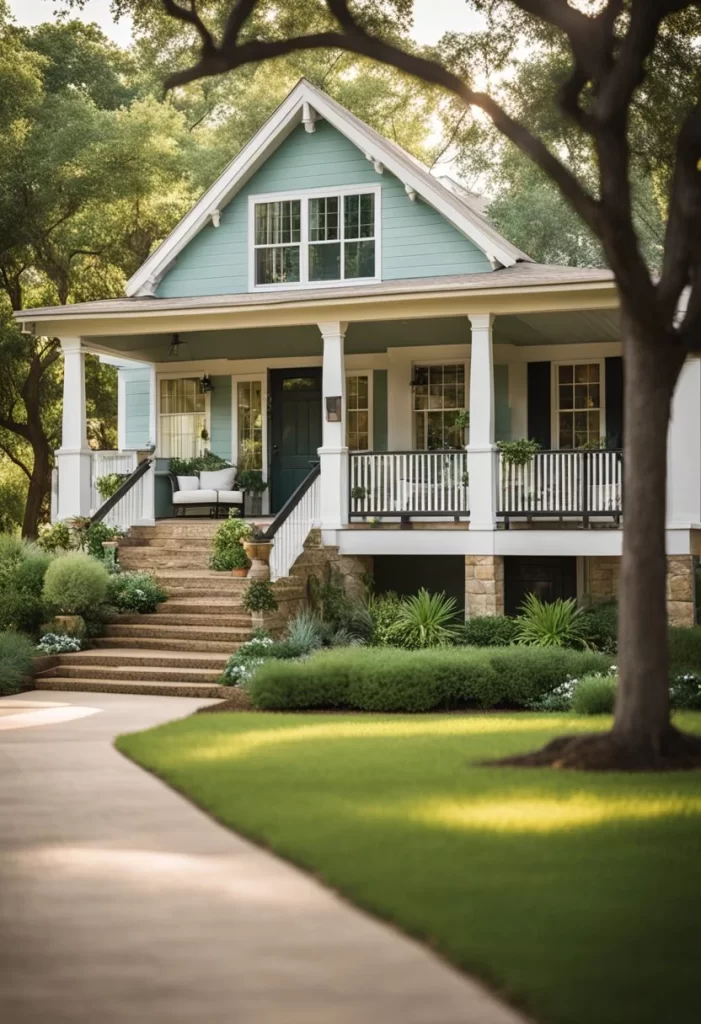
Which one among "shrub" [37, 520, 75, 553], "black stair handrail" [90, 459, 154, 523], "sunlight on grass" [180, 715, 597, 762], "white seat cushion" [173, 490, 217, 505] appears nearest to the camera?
"sunlight on grass" [180, 715, 597, 762]

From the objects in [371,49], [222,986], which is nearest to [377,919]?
[222,986]

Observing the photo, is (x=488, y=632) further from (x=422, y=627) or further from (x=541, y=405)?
(x=541, y=405)

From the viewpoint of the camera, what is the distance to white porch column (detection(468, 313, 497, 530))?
61.7 feet

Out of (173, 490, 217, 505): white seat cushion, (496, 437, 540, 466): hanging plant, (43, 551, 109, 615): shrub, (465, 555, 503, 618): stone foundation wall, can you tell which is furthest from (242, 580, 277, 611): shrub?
(173, 490, 217, 505): white seat cushion

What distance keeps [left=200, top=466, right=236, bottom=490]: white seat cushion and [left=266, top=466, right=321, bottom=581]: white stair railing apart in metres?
2.91

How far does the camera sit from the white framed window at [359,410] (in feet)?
74.0

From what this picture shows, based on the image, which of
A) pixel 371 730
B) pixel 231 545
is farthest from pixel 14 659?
pixel 371 730

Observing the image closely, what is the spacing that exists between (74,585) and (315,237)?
24.3 feet

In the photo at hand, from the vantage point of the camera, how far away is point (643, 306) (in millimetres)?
10000

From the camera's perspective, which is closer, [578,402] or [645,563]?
[645,563]

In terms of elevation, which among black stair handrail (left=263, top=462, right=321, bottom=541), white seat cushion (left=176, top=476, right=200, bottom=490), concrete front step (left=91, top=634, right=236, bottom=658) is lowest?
concrete front step (left=91, top=634, right=236, bottom=658)

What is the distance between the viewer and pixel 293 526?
1864 cm

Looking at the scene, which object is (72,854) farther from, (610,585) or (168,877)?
(610,585)

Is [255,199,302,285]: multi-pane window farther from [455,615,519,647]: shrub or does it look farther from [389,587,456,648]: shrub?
[455,615,519,647]: shrub
